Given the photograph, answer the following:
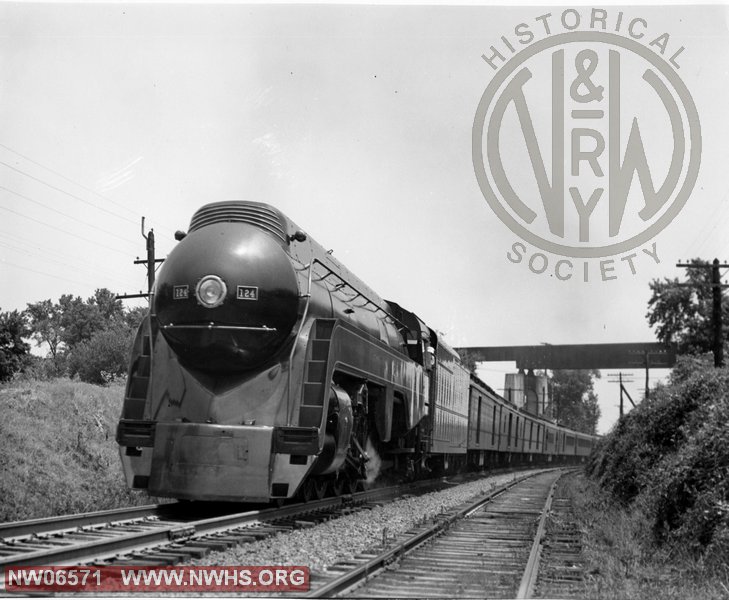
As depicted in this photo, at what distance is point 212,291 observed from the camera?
8.21 metres

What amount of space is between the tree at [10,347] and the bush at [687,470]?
20.2m

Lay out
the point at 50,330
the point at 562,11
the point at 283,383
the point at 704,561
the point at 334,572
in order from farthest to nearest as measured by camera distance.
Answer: the point at 50,330, the point at 283,383, the point at 562,11, the point at 704,561, the point at 334,572

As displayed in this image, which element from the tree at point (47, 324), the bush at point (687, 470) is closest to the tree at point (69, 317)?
the tree at point (47, 324)

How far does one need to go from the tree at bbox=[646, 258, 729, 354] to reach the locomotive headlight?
3337cm

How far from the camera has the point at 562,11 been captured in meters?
7.75

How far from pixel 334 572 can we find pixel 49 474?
25.8 ft

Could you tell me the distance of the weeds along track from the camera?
5523 millimetres

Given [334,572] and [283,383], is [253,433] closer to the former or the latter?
[283,383]

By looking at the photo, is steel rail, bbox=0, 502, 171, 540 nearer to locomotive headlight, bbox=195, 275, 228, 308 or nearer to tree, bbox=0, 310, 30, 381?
locomotive headlight, bbox=195, 275, 228, 308

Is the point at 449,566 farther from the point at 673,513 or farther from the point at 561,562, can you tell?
the point at 673,513

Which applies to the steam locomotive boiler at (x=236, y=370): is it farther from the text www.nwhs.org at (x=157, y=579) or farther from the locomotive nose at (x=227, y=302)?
the text www.nwhs.org at (x=157, y=579)

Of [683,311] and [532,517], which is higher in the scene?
[683,311]

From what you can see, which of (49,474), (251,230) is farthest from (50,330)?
(251,230)

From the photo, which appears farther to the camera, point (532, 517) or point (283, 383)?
point (532, 517)
